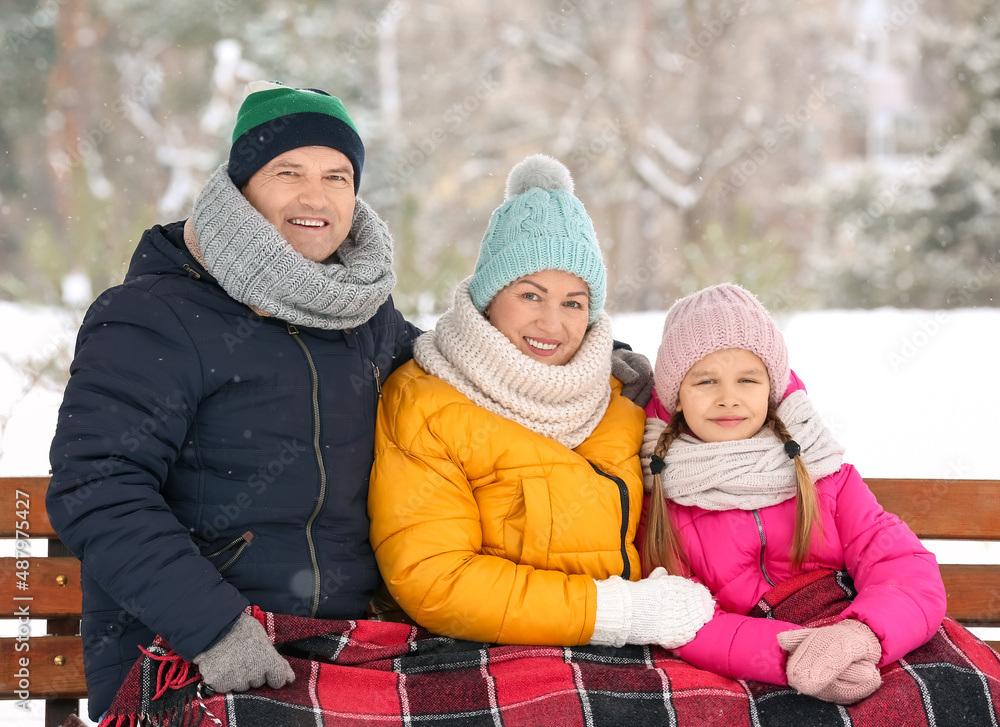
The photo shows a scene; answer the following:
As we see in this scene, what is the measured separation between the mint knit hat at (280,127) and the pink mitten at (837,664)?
5.32 feet

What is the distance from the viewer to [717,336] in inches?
89.4

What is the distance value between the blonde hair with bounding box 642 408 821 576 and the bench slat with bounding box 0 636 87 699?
5.42 feet

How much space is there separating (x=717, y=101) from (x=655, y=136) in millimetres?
1259

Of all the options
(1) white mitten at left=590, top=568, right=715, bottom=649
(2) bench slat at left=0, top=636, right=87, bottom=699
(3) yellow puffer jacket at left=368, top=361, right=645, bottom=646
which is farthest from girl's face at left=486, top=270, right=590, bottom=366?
(2) bench slat at left=0, top=636, right=87, bottom=699

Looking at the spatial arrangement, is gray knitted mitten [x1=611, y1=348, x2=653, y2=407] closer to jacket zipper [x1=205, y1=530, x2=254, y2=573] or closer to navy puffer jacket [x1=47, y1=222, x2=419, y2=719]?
navy puffer jacket [x1=47, y1=222, x2=419, y2=719]

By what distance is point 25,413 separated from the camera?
500cm

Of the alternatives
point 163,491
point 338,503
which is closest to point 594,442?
point 338,503

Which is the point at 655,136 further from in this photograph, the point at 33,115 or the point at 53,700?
the point at 53,700

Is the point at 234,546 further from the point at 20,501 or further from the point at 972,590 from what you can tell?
the point at 972,590

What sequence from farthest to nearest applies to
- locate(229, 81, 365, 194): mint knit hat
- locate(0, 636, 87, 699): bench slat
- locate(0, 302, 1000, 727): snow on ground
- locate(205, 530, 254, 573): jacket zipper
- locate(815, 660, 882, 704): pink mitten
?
locate(0, 302, 1000, 727): snow on ground
locate(0, 636, 87, 699): bench slat
locate(229, 81, 365, 194): mint knit hat
locate(205, 530, 254, 573): jacket zipper
locate(815, 660, 882, 704): pink mitten

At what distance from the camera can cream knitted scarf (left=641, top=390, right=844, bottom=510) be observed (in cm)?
220

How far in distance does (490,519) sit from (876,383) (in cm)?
484

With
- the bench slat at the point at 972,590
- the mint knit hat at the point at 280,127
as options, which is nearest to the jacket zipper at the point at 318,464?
the mint knit hat at the point at 280,127

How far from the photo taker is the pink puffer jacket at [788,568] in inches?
77.5
